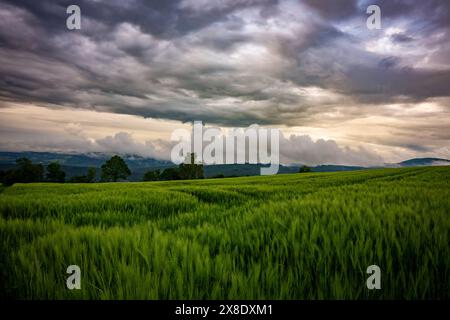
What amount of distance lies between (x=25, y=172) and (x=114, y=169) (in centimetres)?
2524

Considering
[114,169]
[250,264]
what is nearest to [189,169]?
[114,169]

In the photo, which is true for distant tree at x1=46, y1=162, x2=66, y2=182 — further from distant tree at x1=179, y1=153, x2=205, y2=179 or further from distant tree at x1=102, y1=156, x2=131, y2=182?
distant tree at x1=179, y1=153, x2=205, y2=179

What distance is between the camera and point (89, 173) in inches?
3501

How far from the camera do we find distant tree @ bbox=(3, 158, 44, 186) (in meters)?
72.3

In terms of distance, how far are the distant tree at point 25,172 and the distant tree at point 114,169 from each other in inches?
745

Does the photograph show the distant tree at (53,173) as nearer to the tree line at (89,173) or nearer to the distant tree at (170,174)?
the tree line at (89,173)

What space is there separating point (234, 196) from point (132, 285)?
27.8 ft

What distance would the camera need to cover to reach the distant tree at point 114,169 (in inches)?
3447

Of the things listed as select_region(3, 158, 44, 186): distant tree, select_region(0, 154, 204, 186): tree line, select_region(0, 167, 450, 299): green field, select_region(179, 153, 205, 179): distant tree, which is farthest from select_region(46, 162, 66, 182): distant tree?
select_region(0, 167, 450, 299): green field

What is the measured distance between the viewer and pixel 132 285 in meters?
1.71

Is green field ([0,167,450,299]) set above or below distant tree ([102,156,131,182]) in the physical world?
above

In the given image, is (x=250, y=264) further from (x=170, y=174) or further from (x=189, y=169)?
(x=170, y=174)

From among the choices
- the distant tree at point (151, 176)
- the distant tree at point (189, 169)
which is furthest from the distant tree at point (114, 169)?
the distant tree at point (189, 169)

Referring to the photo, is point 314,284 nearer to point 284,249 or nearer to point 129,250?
point 284,249
